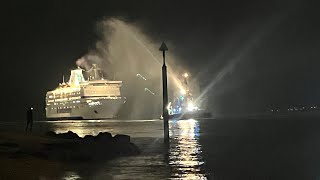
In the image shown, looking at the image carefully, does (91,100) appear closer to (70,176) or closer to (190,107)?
(190,107)

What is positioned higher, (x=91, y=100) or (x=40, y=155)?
(x=91, y=100)

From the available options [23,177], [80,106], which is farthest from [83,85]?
[23,177]

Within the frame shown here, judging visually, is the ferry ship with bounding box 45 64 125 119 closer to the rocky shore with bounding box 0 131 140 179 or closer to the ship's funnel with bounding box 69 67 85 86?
the ship's funnel with bounding box 69 67 85 86

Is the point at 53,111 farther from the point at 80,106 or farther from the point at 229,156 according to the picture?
the point at 229,156

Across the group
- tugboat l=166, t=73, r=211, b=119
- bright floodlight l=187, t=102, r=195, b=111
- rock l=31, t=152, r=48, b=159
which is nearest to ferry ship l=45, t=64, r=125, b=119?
tugboat l=166, t=73, r=211, b=119

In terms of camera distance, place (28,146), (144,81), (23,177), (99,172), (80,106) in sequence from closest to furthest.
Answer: (23,177) < (99,172) < (28,146) < (80,106) < (144,81)

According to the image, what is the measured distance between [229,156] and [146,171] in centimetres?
593

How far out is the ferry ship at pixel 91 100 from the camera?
116m

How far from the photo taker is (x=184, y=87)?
11869cm

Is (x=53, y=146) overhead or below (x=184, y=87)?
below

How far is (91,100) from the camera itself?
115250 millimetres

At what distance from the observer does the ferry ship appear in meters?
116

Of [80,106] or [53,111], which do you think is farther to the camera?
[53,111]

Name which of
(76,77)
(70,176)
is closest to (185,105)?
(76,77)
